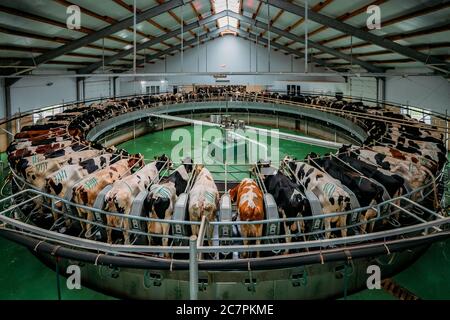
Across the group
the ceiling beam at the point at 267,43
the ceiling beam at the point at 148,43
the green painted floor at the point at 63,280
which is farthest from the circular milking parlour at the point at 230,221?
the ceiling beam at the point at 267,43

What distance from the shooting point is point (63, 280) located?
4.62 meters

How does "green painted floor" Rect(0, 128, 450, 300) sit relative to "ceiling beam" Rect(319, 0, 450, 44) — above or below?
below

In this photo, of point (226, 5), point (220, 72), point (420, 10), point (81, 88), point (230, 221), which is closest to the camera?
point (230, 221)

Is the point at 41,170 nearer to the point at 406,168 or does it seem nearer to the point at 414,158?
the point at 406,168

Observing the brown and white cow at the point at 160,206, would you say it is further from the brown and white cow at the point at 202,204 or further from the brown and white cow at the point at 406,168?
the brown and white cow at the point at 406,168

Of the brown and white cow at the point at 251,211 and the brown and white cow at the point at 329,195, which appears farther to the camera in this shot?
the brown and white cow at the point at 329,195

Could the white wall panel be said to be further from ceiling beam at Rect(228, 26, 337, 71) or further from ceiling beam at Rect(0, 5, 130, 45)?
ceiling beam at Rect(0, 5, 130, 45)

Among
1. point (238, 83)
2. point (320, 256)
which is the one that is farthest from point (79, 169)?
point (238, 83)

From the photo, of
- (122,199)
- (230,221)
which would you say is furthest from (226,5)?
(230,221)

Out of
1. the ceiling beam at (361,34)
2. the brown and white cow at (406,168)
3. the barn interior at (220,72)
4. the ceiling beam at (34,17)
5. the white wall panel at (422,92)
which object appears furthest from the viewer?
the white wall panel at (422,92)

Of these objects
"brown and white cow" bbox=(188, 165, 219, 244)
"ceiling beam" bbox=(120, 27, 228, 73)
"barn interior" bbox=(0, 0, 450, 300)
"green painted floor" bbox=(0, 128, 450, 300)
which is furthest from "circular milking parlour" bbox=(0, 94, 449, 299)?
"ceiling beam" bbox=(120, 27, 228, 73)

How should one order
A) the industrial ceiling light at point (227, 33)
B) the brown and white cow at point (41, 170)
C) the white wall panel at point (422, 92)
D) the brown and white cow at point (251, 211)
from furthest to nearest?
the industrial ceiling light at point (227, 33), the white wall panel at point (422, 92), the brown and white cow at point (41, 170), the brown and white cow at point (251, 211)

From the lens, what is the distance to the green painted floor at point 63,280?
4383mm

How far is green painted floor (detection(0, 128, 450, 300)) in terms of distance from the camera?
4.38 m
